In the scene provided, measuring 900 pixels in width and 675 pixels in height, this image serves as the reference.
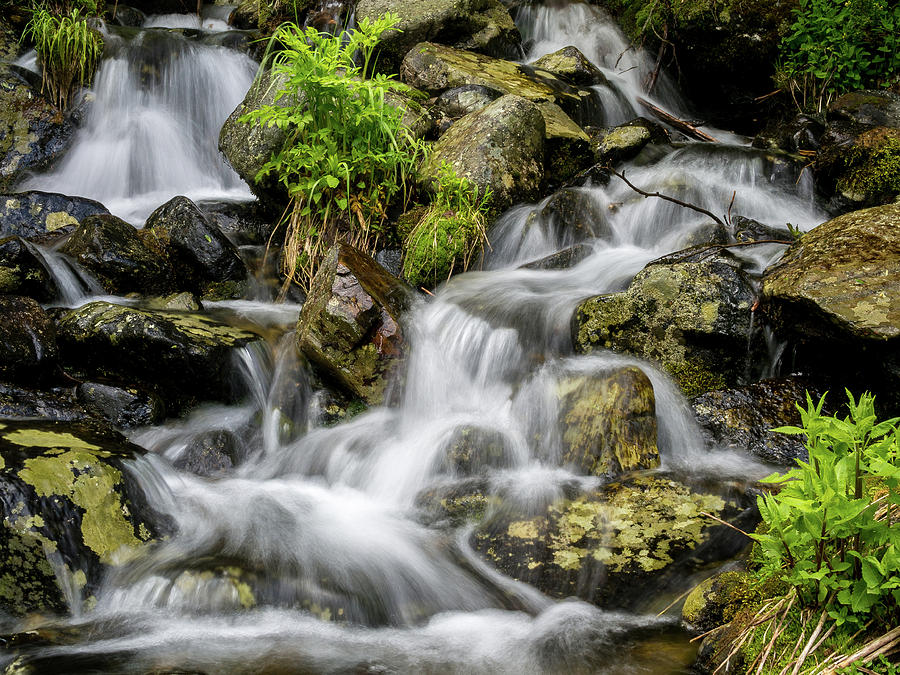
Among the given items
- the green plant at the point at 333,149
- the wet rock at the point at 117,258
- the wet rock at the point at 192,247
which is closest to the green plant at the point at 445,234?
the green plant at the point at 333,149

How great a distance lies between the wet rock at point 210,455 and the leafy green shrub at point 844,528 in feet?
11.5

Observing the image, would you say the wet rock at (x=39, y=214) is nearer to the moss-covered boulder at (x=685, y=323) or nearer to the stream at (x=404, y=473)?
the stream at (x=404, y=473)

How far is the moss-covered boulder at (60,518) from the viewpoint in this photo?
9.84ft

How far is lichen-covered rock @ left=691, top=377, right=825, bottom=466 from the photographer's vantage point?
4195mm

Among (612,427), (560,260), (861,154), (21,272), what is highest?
(861,154)

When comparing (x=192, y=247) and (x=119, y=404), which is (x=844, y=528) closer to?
(x=119, y=404)

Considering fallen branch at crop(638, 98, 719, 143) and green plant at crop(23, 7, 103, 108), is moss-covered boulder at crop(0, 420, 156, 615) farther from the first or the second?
fallen branch at crop(638, 98, 719, 143)

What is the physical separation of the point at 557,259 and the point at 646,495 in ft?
10.0

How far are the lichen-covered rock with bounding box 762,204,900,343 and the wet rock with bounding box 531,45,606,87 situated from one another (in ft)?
17.4

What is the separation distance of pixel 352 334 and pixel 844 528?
11.6 feet

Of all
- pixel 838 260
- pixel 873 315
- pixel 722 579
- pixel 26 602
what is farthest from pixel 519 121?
pixel 26 602

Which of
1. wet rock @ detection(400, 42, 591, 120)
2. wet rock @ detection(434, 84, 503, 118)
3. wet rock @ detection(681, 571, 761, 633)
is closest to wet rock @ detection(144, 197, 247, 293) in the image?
wet rock @ detection(434, 84, 503, 118)

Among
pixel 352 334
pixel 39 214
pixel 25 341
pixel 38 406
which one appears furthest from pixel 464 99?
pixel 38 406

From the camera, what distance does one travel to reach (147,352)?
15.5ft
